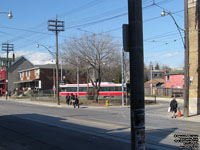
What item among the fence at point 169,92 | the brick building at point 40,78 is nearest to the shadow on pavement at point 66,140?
the fence at point 169,92

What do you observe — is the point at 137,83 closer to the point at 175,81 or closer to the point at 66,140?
the point at 66,140

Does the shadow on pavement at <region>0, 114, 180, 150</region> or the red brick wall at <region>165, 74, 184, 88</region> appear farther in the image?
the red brick wall at <region>165, 74, 184, 88</region>

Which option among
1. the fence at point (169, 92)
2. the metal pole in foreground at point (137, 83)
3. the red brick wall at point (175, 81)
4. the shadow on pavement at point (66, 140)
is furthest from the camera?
the red brick wall at point (175, 81)

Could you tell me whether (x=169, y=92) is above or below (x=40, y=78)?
below

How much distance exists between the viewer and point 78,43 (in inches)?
1443

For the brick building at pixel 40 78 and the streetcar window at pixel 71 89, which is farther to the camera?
the brick building at pixel 40 78

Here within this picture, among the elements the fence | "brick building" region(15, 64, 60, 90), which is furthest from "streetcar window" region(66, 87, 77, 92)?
the fence

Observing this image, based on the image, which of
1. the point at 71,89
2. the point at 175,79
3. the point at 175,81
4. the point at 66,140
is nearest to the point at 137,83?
the point at 66,140

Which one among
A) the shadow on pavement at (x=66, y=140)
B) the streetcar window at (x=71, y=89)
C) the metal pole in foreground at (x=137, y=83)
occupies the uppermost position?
the metal pole in foreground at (x=137, y=83)

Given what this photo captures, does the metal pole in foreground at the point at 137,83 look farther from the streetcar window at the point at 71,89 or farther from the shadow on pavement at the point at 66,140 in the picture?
the streetcar window at the point at 71,89

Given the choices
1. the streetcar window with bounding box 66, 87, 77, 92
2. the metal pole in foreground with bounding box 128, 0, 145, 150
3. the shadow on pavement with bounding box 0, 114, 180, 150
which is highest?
the metal pole in foreground with bounding box 128, 0, 145, 150

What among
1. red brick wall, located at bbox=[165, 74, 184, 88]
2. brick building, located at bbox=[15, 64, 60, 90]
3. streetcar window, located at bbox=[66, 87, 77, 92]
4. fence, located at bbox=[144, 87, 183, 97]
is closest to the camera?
streetcar window, located at bbox=[66, 87, 77, 92]

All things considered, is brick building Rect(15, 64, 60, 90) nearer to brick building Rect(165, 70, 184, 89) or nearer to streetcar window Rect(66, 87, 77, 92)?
streetcar window Rect(66, 87, 77, 92)

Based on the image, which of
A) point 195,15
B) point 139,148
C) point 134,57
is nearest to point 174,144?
point 139,148
